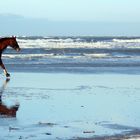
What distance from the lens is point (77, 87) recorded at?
629 inches

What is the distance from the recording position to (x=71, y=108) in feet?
38.6

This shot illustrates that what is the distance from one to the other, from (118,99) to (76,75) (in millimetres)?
6955

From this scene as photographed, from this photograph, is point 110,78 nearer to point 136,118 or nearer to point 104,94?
point 104,94

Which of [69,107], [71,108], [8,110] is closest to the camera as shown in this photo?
[8,110]

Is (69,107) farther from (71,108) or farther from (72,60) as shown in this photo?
(72,60)

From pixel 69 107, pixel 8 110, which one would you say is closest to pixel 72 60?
pixel 69 107

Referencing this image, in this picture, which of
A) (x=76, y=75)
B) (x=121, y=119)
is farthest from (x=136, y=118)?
(x=76, y=75)

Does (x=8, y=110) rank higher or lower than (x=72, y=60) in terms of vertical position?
higher

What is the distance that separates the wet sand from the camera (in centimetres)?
928

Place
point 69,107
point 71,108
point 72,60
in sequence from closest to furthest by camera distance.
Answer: point 71,108
point 69,107
point 72,60

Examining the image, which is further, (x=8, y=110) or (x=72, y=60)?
(x=72, y=60)

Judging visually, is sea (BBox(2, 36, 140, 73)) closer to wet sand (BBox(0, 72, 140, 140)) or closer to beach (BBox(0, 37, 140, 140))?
beach (BBox(0, 37, 140, 140))

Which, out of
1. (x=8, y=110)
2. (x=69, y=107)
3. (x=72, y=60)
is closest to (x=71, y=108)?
(x=69, y=107)

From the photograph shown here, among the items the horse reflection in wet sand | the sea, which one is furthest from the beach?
the sea
